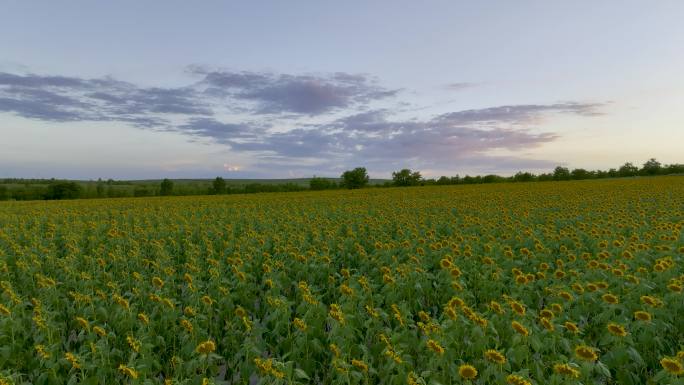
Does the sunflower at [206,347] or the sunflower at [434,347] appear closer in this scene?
the sunflower at [434,347]

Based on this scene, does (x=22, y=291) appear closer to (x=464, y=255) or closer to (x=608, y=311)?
(x=464, y=255)

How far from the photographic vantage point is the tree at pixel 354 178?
284 feet

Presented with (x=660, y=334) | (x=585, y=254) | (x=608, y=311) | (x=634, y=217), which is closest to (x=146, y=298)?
(x=608, y=311)

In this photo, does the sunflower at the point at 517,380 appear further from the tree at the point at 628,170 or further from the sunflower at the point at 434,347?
the tree at the point at 628,170

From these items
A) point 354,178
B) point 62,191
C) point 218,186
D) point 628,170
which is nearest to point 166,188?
point 218,186

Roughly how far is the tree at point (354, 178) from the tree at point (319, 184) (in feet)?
12.3

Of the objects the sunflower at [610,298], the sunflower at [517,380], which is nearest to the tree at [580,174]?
the sunflower at [610,298]

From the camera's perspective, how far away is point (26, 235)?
504 inches

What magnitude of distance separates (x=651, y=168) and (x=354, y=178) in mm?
63308

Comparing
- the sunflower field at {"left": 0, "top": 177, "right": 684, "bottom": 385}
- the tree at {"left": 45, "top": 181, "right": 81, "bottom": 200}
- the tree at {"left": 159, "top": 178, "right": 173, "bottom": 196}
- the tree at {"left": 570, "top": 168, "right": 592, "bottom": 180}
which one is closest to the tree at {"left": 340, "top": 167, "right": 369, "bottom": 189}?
the tree at {"left": 159, "top": 178, "right": 173, "bottom": 196}

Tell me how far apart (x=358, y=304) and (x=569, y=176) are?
8650 cm

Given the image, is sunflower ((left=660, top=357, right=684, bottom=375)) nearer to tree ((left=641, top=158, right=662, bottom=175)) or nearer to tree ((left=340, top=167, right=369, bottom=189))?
tree ((left=340, top=167, right=369, bottom=189))

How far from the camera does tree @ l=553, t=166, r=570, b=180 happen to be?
80200 millimetres

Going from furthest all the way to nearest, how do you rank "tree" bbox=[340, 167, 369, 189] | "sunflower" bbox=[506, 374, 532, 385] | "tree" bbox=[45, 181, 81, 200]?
"tree" bbox=[340, 167, 369, 189]
"tree" bbox=[45, 181, 81, 200]
"sunflower" bbox=[506, 374, 532, 385]
